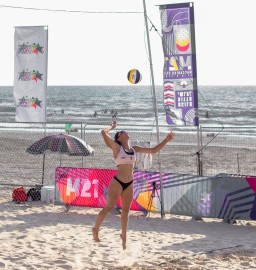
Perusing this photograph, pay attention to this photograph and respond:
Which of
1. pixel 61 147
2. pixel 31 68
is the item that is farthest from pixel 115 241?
pixel 31 68

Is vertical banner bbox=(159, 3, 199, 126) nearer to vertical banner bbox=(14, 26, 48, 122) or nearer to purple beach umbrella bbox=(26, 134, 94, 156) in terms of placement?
purple beach umbrella bbox=(26, 134, 94, 156)

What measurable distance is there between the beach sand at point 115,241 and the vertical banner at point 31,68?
131 inches

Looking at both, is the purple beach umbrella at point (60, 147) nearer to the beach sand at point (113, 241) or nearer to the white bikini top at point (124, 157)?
the beach sand at point (113, 241)

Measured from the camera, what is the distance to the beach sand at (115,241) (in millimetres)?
9703

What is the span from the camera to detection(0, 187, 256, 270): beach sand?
382 inches

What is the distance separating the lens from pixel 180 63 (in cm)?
1435

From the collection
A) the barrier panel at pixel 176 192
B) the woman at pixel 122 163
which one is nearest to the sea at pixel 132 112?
the barrier panel at pixel 176 192

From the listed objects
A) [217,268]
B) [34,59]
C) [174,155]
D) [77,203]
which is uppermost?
[34,59]

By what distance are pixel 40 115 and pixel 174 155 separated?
11.4 m

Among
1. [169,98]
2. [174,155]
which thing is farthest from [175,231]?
[174,155]

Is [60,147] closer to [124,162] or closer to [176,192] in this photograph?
[176,192]

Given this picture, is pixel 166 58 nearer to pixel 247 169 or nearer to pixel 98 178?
pixel 98 178

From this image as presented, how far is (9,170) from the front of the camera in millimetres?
21844

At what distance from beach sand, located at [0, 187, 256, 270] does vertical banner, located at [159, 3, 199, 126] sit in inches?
104
